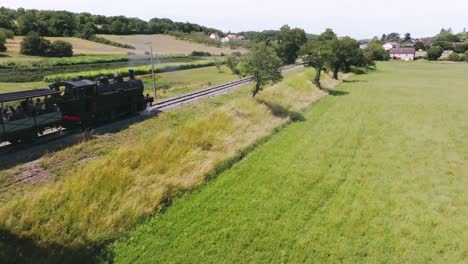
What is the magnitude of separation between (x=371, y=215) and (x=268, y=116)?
58.3 ft

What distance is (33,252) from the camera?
1108 centimetres

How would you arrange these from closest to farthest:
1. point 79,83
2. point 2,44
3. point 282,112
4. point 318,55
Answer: point 79,83 → point 282,112 → point 318,55 → point 2,44

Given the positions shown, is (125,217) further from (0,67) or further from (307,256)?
(0,67)

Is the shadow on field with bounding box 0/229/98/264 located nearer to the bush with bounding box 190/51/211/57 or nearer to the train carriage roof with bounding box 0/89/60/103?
the train carriage roof with bounding box 0/89/60/103

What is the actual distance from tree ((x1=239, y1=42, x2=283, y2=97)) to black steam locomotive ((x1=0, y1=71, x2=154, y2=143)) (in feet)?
42.0

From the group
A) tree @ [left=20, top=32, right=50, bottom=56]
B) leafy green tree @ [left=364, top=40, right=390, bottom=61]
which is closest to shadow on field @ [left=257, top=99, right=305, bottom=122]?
tree @ [left=20, top=32, right=50, bottom=56]

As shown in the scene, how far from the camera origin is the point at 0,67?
5916cm

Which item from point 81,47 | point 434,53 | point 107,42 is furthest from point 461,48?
point 81,47

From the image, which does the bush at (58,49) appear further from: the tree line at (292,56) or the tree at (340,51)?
the tree at (340,51)

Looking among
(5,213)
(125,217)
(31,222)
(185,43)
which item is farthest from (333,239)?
(185,43)

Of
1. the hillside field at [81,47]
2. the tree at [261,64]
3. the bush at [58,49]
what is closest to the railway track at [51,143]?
the tree at [261,64]

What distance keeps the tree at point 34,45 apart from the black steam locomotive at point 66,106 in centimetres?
6178

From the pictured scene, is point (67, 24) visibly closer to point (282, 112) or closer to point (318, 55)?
point (318, 55)

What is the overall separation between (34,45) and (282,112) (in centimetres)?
6868
